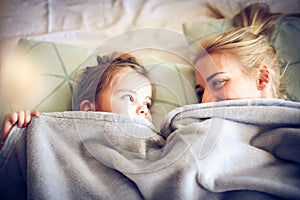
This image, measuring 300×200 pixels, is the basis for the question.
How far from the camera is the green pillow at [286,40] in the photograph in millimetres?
806

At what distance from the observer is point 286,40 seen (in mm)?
858

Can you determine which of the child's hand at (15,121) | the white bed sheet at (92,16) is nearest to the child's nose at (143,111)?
the child's hand at (15,121)

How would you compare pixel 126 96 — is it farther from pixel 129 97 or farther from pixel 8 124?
pixel 8 124

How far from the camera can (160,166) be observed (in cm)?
56

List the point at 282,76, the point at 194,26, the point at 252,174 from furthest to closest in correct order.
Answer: the point at 194,26 → the point at 282,76 → the point at 252,174

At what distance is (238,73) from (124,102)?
0.27m

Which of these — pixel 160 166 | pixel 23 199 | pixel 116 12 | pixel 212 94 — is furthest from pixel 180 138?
pixel 116 12

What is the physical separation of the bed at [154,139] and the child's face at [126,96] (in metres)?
0.06

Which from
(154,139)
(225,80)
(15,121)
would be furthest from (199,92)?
(15,121)

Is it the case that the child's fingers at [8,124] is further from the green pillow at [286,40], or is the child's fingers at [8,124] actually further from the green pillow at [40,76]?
the green pillow at [286,40]

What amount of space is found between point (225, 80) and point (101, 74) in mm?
296

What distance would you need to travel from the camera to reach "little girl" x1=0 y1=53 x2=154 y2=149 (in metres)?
0.72

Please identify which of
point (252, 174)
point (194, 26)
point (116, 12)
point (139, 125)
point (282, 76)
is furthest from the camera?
point (116, 12)

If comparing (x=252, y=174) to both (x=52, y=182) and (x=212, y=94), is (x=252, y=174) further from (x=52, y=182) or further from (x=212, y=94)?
(x=52, y=182)
